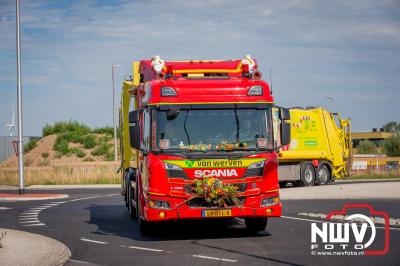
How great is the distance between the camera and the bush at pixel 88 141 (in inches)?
2921

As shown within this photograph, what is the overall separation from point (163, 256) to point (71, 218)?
8.86 metres

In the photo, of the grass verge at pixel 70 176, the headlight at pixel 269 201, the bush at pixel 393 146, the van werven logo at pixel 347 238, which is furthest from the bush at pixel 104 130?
the headlight at pixel 269 201

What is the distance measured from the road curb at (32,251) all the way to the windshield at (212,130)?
112 inches

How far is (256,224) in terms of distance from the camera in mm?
16641

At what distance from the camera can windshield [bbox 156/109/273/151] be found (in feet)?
50.1

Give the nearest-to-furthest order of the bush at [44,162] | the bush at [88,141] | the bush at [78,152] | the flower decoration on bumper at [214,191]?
the flower decoration on bumper at [214,191] < the bush at [44,162] < the bush at [78,152] < the bush at [88,141]

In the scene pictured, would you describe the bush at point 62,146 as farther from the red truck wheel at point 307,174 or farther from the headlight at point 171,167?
the headlight at point 171,167

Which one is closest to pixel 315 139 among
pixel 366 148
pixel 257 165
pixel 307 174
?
pixel 307 174

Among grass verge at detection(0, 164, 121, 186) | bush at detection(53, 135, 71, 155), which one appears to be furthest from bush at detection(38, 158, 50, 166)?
grass verge at detection(0, 164, 121, 186)

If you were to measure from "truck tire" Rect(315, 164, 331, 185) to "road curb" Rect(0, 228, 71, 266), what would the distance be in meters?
20.9

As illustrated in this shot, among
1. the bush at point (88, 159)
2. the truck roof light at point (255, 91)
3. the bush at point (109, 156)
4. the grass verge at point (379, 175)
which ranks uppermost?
the truck roof light at point (255, 91)

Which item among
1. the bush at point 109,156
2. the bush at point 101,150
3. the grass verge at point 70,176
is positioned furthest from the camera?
the bush at point 101,150

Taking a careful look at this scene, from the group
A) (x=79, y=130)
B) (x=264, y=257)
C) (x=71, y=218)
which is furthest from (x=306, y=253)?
(x=79, y=130)

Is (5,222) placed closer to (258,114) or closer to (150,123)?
(150,123)
